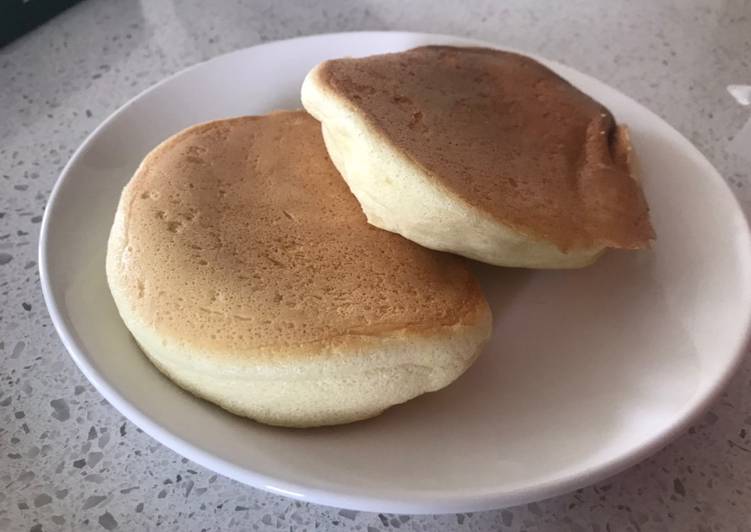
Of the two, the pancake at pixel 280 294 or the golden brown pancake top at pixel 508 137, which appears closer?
the pancake at pixel 280 294

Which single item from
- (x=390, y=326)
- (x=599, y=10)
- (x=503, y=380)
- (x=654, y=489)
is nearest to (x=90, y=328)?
(x=390, y=326)

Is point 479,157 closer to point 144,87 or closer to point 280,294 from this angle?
point 280,294

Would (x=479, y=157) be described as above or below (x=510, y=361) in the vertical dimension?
above

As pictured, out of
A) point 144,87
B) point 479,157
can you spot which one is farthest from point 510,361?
point 144,87

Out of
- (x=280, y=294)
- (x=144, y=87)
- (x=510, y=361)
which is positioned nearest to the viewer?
(x=280, y=294)

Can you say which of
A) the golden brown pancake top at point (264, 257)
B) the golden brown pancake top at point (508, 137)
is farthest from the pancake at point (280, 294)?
the golden brown pancake top at point (508, 137)

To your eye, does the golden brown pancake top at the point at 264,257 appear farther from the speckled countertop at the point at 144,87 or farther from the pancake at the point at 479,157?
the speckled countertop at the point at 144,87

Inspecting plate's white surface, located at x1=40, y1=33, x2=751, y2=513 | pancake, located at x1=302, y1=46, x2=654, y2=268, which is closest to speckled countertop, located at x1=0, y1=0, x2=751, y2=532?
plate's white surface, located at x1=40, y1=33, x2=751, y2=513
